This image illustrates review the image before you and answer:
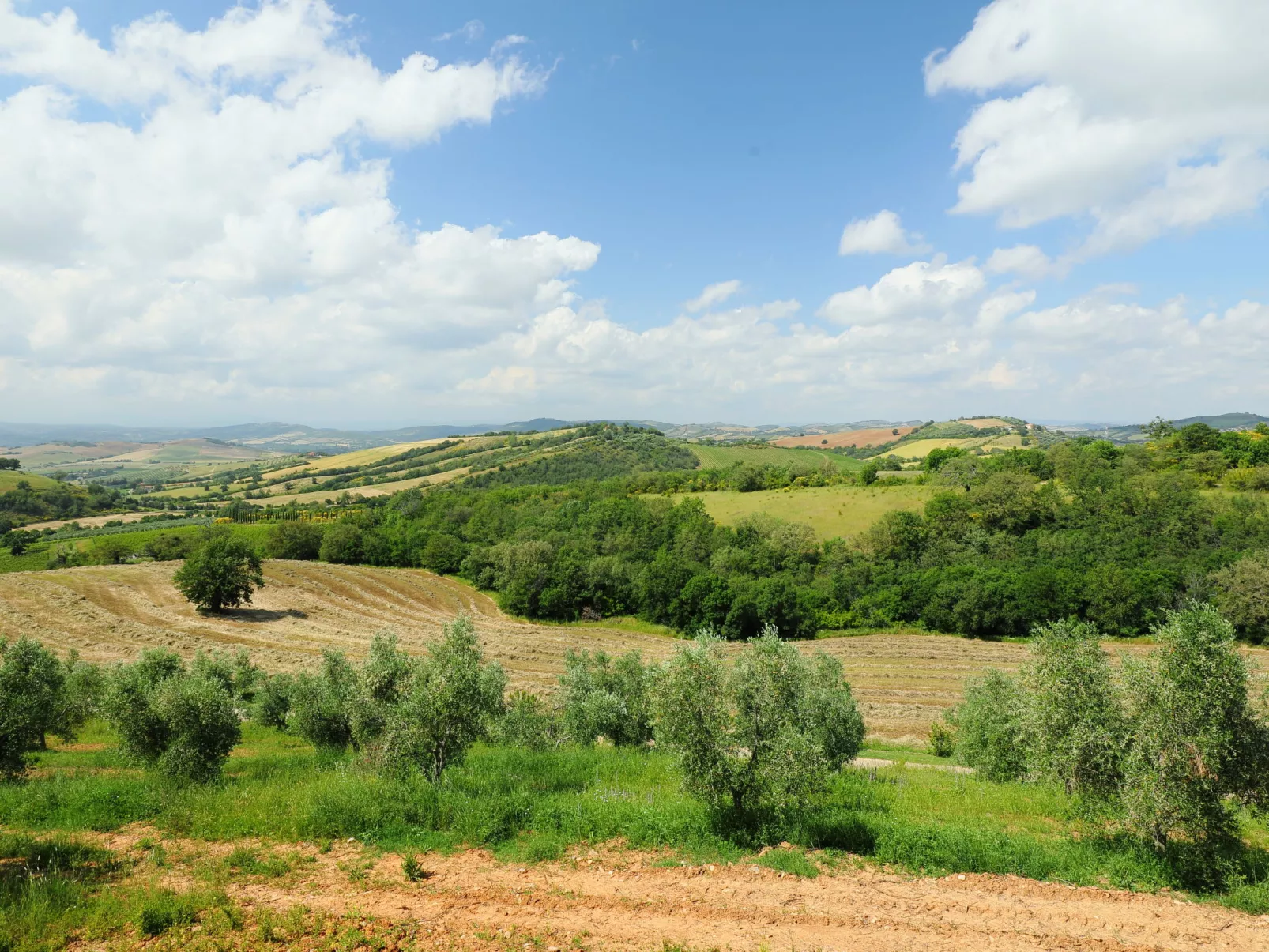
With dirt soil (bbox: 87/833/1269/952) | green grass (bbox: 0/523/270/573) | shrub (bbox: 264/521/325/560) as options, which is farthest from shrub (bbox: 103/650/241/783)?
green grass (bbox: 0/523/270/573)

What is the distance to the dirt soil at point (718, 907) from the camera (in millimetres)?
10992

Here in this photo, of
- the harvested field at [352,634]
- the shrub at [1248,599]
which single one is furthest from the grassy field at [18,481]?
the shrub at [1248,599]

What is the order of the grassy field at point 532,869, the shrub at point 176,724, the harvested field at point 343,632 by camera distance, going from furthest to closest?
1. the harvested field at point 343,632
2. the shrub at point 176,724
3. the grassy field at point 532,869

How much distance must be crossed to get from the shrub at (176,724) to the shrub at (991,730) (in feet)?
88.4

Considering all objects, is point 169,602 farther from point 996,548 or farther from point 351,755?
point 996,548

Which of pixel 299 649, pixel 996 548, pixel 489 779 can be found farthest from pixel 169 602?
pixel 996 548

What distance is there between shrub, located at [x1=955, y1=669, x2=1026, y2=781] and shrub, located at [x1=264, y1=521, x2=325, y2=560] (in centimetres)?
9904

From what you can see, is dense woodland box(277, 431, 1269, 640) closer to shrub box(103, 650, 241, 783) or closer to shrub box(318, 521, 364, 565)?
shrub box(318, 521, 364, 565)

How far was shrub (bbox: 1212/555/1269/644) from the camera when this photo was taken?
57.4 m

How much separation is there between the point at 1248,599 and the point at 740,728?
2864 inches

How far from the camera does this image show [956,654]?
59.8 metres

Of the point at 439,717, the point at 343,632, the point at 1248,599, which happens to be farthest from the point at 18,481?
the point at 1248,599

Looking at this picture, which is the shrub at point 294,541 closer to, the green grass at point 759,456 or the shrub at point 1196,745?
the green grass at point 759,456

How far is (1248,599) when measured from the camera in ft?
189
